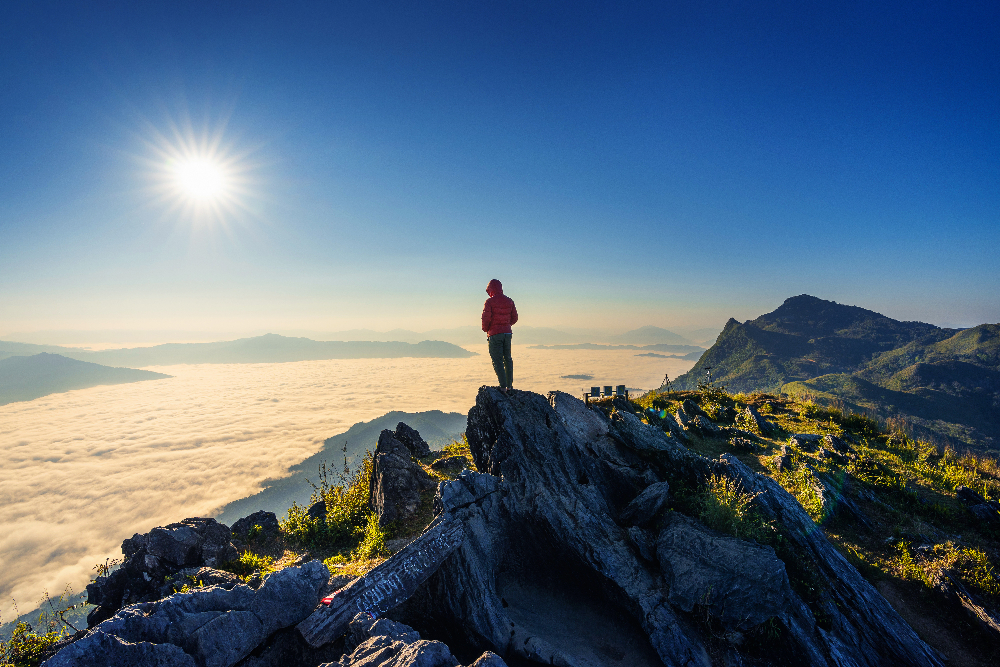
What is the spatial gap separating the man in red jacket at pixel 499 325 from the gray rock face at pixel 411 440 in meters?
7.14

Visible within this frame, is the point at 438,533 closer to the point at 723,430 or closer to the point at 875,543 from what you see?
the point at 875,543

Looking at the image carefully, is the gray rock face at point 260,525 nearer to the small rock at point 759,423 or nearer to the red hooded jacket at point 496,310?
the red hooded jacket at point 496,310

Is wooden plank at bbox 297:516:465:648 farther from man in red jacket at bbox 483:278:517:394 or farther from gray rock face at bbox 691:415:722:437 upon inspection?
gray rock face at bbox 691:415:722:437

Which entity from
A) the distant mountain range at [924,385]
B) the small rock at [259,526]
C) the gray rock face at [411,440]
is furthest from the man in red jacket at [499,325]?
the distant mountain range at [924,385]

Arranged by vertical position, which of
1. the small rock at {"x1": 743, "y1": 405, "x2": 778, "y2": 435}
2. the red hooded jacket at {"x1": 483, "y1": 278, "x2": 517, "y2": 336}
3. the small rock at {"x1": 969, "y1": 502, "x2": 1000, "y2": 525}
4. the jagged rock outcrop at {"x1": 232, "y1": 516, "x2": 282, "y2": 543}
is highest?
the red hooded jacket at {"x1": 483, "y1": 278, "x2": 517, "y2": 336}

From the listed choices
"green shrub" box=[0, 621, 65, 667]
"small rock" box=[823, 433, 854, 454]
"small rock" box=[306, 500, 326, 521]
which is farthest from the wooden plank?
"small rock" box=[823, 433, 854, 454]

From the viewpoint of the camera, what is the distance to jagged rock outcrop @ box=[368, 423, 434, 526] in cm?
1186

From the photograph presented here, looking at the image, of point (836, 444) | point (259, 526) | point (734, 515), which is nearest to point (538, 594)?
point (734, 515)

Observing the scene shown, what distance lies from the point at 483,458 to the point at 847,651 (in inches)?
345

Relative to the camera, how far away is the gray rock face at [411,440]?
18.4 meters

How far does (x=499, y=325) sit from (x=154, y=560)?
11.5 m

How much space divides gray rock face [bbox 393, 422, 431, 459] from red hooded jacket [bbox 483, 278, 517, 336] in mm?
8219

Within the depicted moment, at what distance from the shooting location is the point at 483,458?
453 inches

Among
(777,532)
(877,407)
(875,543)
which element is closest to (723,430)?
(875,543)
